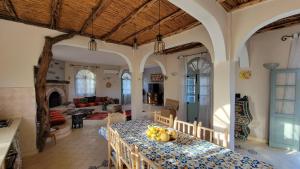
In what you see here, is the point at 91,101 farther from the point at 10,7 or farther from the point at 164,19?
the point at 164,19

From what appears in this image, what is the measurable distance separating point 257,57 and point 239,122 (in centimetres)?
169

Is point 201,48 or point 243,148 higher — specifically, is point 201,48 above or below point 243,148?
above

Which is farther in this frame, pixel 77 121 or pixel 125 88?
pixel 125 88

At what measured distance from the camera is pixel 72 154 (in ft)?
10.4

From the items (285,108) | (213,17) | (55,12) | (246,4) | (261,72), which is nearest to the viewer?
(213,17)

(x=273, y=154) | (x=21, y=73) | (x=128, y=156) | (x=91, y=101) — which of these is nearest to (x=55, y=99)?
(x=91, y=101)

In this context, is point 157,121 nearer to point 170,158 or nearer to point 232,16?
point 170,158

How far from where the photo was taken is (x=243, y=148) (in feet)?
11.3

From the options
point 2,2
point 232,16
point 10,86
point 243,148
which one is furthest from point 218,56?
point 10,86

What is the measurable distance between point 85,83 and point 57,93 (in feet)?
4.97

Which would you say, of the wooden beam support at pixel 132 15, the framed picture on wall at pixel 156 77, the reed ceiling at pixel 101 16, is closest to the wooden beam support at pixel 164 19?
the reed ceiling at pixel 101 16

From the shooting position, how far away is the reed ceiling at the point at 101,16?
2.47 metres

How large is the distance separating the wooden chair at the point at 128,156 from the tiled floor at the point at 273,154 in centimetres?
264

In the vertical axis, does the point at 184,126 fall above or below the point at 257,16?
below
